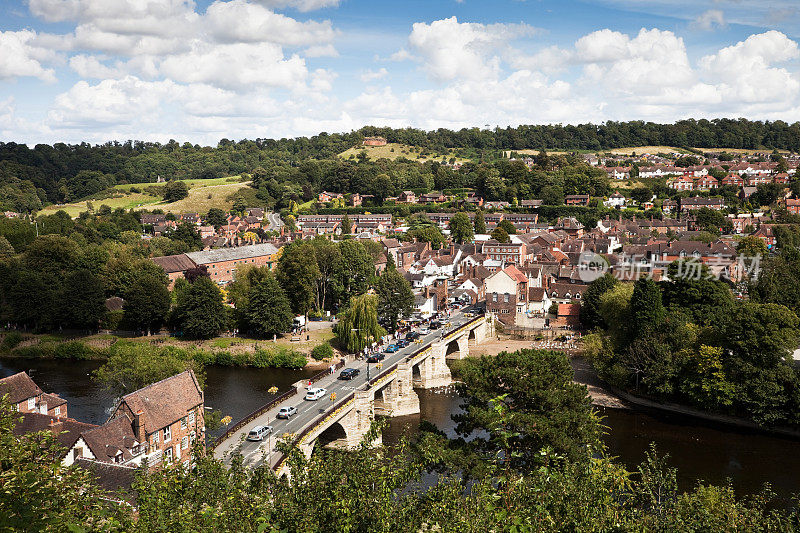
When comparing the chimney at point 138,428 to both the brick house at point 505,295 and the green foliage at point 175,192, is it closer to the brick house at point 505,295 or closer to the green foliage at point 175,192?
the brick house at point 505,295

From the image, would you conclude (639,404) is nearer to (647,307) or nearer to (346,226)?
(647,307)

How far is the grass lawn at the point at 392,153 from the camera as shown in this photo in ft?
486

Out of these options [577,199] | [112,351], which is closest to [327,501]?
[112,351]

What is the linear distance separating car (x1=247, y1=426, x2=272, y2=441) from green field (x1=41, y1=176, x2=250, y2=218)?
89602mm

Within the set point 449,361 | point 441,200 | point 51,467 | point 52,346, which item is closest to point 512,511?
point 51,467

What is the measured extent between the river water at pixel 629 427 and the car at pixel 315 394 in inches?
165

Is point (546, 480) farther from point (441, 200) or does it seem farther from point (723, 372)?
point (441, 200)

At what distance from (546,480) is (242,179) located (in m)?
130

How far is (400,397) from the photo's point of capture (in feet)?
121

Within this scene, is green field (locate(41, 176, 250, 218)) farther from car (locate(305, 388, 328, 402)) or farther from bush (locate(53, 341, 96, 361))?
car (locate(305, 388, 328, 402))

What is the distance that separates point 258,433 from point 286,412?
2813 millimetres

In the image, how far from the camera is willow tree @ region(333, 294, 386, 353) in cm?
4294

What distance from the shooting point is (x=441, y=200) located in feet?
359

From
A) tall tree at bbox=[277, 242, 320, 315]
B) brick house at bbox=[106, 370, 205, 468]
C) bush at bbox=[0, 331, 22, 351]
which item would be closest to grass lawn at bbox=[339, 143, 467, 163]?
tall tree at bbox=[277, 242, 320, 315]
